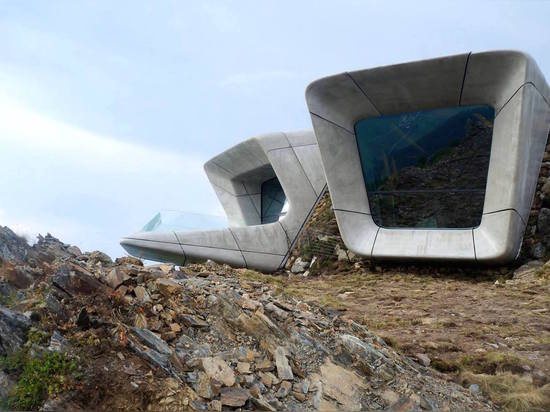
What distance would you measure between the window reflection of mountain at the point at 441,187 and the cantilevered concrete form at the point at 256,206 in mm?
3918

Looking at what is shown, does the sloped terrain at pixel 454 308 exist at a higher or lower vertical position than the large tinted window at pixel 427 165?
lower

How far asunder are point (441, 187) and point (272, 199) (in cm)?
1063

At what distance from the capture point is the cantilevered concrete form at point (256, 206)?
16.5 m

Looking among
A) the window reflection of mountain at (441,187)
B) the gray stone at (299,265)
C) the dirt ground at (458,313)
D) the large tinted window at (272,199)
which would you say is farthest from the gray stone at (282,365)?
the large tinted window at (272,199)

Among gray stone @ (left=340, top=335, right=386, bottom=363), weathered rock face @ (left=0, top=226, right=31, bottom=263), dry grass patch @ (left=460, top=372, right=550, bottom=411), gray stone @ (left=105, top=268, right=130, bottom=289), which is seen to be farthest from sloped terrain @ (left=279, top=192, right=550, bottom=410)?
weathered rock face @ (left=0, top=226, right=31, bottom=263)

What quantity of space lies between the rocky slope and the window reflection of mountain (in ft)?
27.9

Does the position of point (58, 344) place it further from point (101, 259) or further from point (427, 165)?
point (427, 165)

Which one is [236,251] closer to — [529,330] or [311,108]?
[311,108]

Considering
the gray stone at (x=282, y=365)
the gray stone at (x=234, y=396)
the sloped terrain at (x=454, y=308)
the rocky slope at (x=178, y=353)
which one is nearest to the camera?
the rocky slope at (x=178, y=353)

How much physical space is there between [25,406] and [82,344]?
2.16ft

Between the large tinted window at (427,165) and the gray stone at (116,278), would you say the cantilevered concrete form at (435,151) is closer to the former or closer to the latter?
the large tinted window at (427,165)

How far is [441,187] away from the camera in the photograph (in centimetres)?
1397

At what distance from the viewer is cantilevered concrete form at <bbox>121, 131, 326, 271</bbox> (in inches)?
649

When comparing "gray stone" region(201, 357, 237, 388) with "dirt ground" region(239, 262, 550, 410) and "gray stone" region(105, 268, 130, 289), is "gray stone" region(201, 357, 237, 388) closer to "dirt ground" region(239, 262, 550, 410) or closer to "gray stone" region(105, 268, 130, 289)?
"gray stone" region(105, 268, 130, 289)
